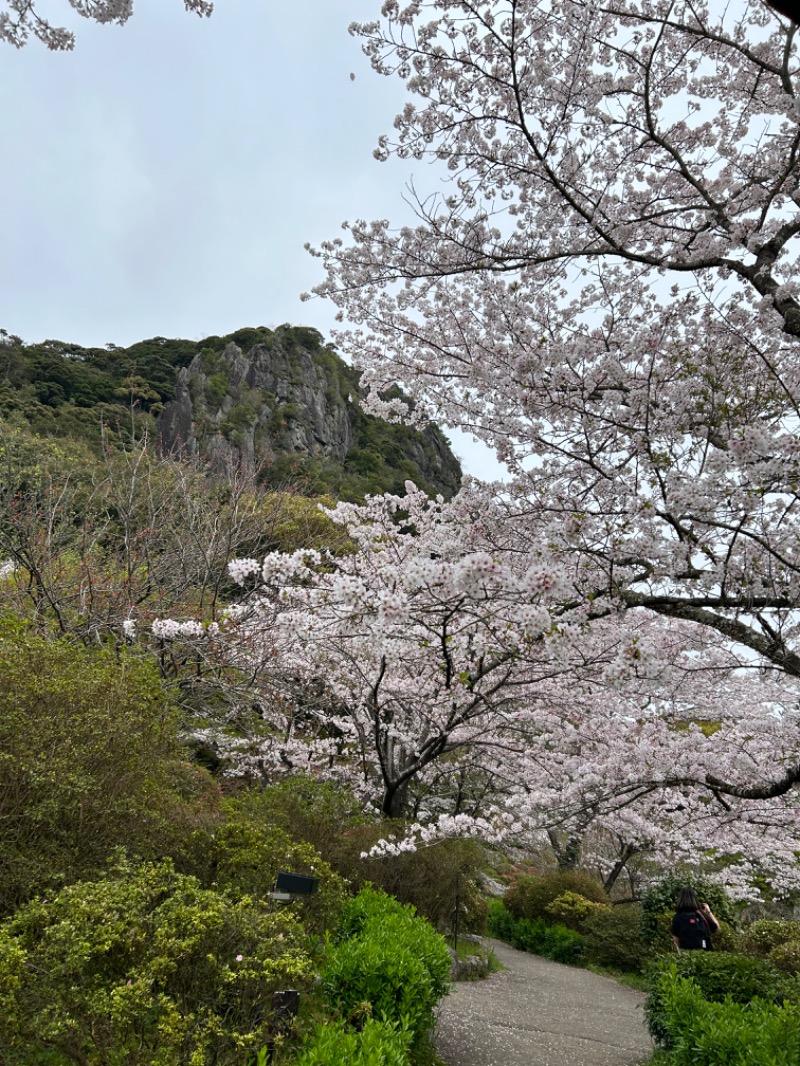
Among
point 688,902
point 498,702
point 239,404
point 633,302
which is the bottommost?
point 688,902

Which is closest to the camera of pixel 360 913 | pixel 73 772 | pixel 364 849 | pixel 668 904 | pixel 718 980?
pixel 73 772

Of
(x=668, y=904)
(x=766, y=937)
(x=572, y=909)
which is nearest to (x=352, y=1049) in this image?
(x=766, y=937)

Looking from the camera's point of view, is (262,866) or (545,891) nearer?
(262,866)

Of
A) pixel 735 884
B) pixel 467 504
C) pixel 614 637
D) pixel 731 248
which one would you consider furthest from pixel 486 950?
→ pixel 731 248

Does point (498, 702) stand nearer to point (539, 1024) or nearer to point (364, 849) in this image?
point (364, 849)

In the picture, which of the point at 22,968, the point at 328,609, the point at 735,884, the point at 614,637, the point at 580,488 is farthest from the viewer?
the point at 735,884

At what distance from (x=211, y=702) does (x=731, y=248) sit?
911 centimetres

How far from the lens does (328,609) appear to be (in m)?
4.61

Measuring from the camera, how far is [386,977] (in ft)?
Result: 12.6

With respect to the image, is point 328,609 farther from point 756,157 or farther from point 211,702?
point 211,702

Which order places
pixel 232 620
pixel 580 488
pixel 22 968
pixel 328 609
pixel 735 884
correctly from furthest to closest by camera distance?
pixel 735 884, pixel 232 620, pixel 580 488, pixel 328 609, pixel 22 968

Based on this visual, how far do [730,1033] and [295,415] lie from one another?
37.5 meters

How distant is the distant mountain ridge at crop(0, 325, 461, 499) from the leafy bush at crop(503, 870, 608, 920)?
48.8 ft

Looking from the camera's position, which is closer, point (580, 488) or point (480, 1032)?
point (580, 488)
